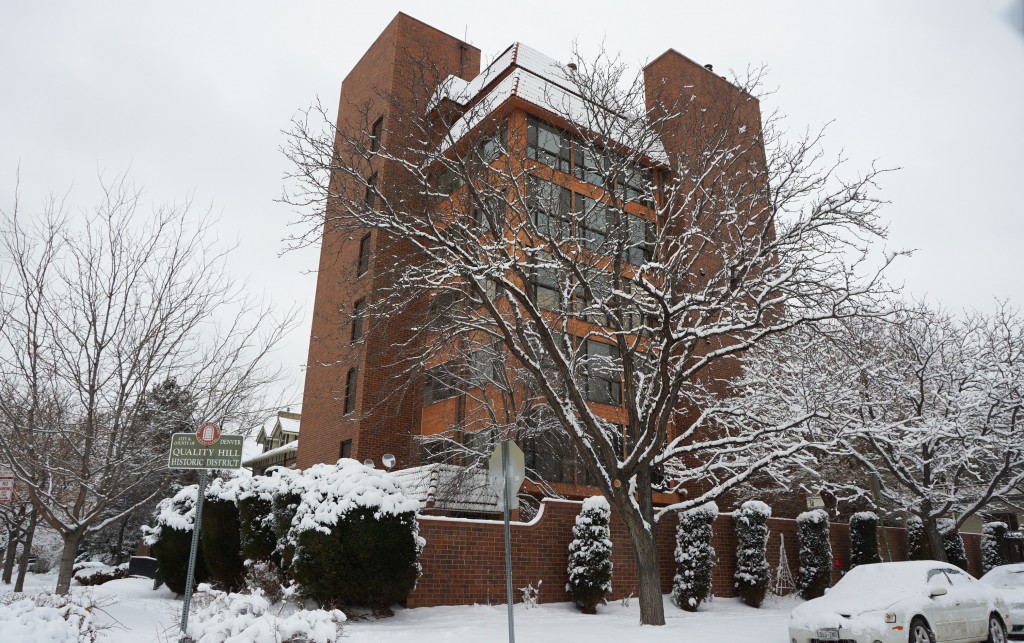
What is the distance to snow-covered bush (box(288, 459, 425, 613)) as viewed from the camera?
1064 cm

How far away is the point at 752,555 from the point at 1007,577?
499 centimetres

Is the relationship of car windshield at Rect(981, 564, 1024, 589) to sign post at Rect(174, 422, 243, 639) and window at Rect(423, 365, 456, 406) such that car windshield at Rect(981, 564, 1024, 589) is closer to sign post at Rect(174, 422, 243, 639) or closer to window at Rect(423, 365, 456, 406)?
sign post at Rect(174, 422, 243, 639)

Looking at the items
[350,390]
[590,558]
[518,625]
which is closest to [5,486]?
[518,625]

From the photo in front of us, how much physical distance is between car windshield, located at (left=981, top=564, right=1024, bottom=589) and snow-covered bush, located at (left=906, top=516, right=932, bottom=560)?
920cm

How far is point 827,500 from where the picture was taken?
1003 inches

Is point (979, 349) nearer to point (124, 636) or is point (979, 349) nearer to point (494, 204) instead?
point (494, 204)

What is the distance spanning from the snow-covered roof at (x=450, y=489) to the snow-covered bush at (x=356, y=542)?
2.90m

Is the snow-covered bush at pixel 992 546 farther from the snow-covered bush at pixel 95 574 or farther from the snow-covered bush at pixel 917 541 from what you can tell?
the snow-covered bush at pixel 95 574

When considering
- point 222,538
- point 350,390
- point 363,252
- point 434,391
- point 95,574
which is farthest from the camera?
point 363,252

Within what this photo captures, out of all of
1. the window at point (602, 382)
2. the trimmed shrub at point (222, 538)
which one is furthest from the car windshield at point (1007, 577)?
the trimmed shrub at point (222, 538)

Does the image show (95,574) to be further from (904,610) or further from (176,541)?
(904,610)

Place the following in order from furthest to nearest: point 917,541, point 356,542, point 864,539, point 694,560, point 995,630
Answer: point 917,541 → point 864,539 → point 694,560 → point 995,630 → point 356,542

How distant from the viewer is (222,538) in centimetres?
1448

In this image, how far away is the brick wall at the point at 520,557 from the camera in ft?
41.2
